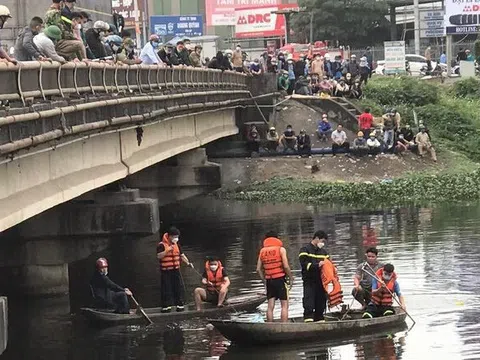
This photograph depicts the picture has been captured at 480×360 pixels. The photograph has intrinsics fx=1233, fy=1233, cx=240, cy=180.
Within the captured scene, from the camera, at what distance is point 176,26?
86062 millimetres

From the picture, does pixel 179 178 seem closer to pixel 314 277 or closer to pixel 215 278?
pixel 215 278

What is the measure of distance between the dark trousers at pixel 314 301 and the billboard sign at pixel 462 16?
156 ft

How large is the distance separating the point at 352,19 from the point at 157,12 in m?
23.9

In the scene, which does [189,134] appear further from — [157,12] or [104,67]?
[157,12]

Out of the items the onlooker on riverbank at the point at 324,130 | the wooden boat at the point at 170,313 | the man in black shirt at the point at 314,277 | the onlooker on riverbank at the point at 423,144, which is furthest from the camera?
the onlooker on riverbank at the point at 324,130

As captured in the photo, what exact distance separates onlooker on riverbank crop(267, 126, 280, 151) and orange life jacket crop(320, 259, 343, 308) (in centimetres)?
2840

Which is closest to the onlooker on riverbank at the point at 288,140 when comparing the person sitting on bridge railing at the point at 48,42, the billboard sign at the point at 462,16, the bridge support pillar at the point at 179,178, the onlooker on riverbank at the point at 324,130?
the onlooker on riverbank at the point at 324,130

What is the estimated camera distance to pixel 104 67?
74.9 ft

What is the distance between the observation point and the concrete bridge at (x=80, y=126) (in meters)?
17.5

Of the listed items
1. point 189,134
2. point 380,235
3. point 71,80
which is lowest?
point 380,235

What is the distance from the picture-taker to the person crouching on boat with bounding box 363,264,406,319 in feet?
68.3

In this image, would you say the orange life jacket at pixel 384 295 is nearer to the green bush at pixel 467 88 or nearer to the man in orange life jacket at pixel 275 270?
the man in orange life jacket at pixel 275 270

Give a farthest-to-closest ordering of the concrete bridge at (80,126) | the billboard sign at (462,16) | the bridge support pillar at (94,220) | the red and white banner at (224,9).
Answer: the red and white banner at (224,9) < the billboard sign at (462,16) < the bridge support pillar at (94,220) < the concrete bridge at (80,126)

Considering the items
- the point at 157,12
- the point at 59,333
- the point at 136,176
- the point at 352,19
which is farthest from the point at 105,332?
the point at 157,12
